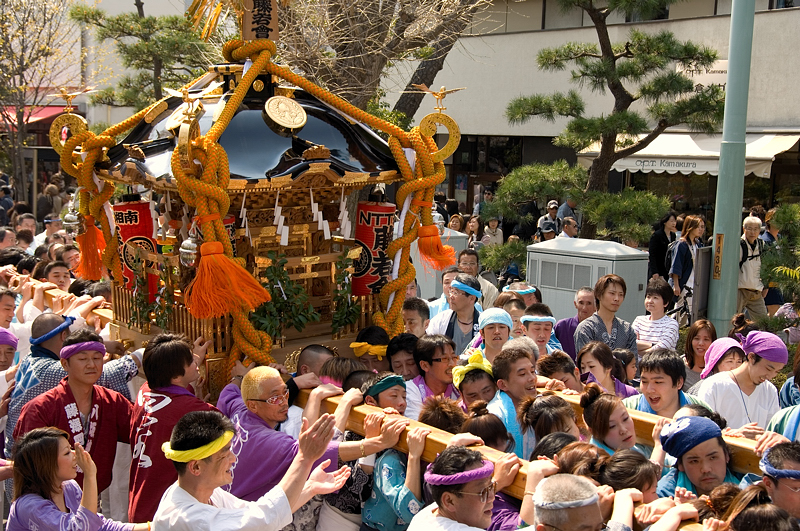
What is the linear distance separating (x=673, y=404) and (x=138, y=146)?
9.91 feet

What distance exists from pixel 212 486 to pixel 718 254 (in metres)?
5.95

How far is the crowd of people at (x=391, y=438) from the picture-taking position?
8.62ft

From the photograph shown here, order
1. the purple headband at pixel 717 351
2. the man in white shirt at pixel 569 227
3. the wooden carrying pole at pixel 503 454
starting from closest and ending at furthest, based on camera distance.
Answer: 1. the wooden carrying pole at pixel 503 454
2. the purple headband at pixel 717 351
3. the man in white shirt at pixel 569 227

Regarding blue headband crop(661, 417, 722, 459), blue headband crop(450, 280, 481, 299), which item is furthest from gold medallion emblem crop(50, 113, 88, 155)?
blue headband crop(661, 417, 722, 459)

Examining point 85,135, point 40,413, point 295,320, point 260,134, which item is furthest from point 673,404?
point 85,135

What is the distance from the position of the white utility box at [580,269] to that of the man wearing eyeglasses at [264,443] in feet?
16.9

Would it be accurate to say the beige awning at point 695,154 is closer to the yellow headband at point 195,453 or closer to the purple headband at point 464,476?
the purple headband at point 464,476

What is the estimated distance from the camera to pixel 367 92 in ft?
33.9

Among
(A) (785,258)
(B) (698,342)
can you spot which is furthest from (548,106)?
(B) (698,342)

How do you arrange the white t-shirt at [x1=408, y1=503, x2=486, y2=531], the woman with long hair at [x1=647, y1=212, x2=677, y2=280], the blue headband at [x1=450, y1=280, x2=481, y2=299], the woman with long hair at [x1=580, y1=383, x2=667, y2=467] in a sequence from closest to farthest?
the white t-shirt at [x1=408, y1=503, x2=486, y2=531] < the woman with long hair at [x1=580, y1=383, x2=667, y2=467] < the blue headband at [x1=450, y1=280, x2=481, y2=299] < the woman with long hair at [x1=647, y1=212, x2=677, y2=280]

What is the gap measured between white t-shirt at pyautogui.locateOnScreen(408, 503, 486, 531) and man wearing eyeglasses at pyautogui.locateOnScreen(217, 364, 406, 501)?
51 cm

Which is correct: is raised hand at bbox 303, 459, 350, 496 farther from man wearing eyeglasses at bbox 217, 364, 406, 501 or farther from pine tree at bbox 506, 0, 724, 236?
pine tree at bbox 506, 0, 724, 236

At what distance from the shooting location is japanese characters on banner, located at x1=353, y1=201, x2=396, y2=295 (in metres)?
4.75

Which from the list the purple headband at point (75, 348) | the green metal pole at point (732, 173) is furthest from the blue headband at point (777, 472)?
the green metal pole at point (732, 173)
